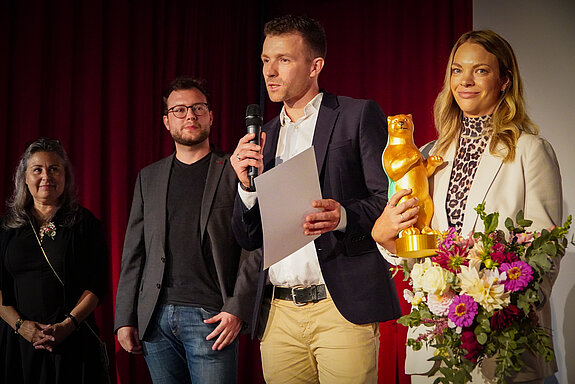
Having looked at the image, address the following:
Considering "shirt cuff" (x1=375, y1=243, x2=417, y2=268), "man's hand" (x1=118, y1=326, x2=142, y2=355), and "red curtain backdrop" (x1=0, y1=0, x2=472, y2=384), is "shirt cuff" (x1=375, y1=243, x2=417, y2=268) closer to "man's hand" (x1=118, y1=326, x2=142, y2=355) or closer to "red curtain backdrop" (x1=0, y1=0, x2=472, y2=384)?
"man's hand" (x1=118, y1=326, x2=142, y2=355)

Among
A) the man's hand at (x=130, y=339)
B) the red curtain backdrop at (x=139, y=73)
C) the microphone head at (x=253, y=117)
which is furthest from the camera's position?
the red curtain backdrop at (x=139, y=73)

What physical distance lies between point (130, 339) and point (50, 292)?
1.94 ft

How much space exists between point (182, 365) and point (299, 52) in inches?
56.1

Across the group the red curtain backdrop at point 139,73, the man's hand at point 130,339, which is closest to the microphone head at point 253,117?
the man's hand at point 130,339

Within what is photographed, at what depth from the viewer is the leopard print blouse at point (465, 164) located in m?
1.99

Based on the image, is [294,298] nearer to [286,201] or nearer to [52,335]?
[286,201]

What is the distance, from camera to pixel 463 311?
5.47 ft

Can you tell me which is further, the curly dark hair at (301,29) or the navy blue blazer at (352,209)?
the curly dark hair at (301,29)

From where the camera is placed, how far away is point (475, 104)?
78.7 inches

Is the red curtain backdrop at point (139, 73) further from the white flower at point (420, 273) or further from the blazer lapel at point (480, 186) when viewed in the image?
the white flower at point (420, 273)

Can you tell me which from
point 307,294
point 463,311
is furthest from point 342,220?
point 463,311

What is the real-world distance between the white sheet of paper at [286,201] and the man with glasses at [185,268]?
2.16ft

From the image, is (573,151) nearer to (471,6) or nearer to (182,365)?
(471,6)

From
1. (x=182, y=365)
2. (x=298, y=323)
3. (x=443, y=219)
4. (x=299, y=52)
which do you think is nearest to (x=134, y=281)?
(x=182, y=365)
